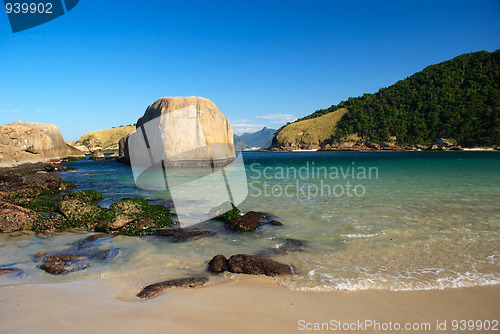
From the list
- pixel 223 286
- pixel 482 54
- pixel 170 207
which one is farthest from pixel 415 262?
pixel 482 54

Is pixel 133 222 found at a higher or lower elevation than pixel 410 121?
lower

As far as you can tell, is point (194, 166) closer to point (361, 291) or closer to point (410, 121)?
point (361, 291)

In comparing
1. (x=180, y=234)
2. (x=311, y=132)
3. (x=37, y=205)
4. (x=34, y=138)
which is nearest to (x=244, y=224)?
(x=180, y=234)

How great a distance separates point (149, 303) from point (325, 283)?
7.90 feet

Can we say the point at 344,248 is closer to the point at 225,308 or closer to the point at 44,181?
the point at 225,308

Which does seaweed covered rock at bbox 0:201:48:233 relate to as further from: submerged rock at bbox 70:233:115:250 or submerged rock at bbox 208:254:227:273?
submerged rock at bbox 208:254:227:273

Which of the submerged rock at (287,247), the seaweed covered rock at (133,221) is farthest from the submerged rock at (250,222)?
the seaweed covered rock at (133,221)

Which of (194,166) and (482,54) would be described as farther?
(482,54)

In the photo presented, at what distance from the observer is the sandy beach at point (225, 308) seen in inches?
111

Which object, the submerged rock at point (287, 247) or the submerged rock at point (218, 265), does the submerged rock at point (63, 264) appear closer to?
the submerged rock at point (218, 265)

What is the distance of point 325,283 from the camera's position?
13.0 feet

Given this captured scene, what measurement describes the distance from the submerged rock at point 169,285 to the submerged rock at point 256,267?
1.74ft

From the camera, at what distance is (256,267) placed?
439 cm

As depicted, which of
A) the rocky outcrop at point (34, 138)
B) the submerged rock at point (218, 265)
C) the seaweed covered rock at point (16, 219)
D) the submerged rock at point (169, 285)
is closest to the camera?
the submerged rock at point (169, 285)
